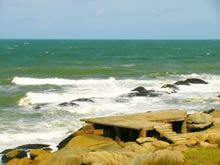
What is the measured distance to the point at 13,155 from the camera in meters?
16.9

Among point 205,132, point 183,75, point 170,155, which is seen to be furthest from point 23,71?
point 170,155

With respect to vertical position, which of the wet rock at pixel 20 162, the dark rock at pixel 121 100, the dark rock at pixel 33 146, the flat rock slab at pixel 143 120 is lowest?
the dark rock at pixel 33 146

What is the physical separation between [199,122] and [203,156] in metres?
5.45

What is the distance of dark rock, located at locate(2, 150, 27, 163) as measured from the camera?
657 inches

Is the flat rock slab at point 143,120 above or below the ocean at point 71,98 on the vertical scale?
above

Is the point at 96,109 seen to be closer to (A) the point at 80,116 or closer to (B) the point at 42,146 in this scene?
(A) the point at 80,116

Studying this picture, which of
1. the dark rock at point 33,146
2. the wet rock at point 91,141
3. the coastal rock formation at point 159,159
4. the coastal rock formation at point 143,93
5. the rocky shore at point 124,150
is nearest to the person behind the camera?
the coastal rock formation at point 159,159

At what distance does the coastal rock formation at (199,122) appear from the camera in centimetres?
1817

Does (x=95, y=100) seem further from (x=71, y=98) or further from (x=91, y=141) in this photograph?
(x=91, y=141)

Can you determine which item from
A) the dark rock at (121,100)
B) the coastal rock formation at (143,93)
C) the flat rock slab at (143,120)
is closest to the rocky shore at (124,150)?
the flat rock slab at (143,120)

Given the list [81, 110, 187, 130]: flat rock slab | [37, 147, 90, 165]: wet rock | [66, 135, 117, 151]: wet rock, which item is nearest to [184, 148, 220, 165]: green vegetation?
[81, 110, 187, 130]: flat rock slab

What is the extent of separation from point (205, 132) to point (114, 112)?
1085 centimetres

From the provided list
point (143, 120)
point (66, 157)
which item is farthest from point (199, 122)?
point (66, 157)

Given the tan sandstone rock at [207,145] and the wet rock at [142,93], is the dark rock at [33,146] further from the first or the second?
the wet rock at [142,93]
